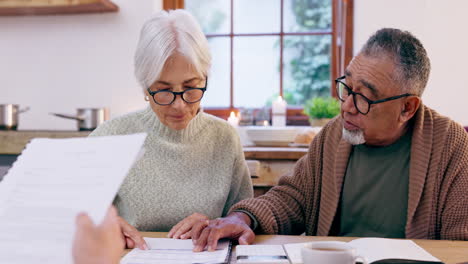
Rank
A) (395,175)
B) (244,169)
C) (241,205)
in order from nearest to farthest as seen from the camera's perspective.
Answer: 1. (241,205)
2. (395,175)
3. (244,169)

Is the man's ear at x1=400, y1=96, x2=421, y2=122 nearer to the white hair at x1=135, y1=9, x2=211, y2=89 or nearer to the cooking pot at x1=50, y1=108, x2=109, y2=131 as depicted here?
the white hair at x1=135, y1=9, x2=211, y2=89

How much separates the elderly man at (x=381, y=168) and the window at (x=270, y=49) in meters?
2.01

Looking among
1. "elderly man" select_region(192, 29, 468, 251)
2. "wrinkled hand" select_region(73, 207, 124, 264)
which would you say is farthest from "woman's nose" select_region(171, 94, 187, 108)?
"wrinkled hand" select_region(73, 207, 124, 264)

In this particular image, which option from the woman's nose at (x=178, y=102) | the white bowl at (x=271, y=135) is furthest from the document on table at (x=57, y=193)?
the white bowl at (x=271, y=135)

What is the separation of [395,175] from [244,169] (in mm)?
491

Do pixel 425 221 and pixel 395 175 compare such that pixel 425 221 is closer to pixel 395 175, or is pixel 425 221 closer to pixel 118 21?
pixel 395 175

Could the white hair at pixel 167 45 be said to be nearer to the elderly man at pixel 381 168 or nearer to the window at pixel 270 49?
the elderly man at pixel 381 168

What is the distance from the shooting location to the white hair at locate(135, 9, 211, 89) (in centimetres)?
141

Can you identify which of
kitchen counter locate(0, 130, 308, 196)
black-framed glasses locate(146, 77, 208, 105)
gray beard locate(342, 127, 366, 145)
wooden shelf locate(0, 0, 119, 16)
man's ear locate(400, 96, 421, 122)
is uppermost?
wooden shelf locate(0, 0, 119, 16)

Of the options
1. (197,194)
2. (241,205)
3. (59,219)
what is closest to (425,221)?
(241,205)

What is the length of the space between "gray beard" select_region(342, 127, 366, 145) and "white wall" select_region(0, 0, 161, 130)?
7.69 feet

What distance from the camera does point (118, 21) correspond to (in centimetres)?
359

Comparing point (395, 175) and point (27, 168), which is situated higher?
point (27, 168)

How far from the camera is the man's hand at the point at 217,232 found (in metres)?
1.09
